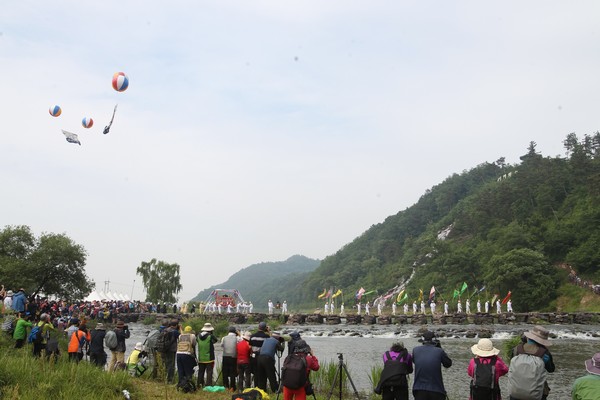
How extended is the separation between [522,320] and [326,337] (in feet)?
74.5

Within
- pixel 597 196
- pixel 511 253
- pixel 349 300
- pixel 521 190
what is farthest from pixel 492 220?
pixel 349 300

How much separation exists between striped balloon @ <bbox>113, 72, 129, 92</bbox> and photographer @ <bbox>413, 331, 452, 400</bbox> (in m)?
18.4

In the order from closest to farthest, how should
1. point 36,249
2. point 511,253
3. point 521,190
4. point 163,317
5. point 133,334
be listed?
point 133,334
point 36,249
point 163,317
point 511,253
point 521,190

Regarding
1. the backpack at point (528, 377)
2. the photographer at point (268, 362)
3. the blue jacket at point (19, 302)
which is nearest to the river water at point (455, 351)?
the photographer at point (268, 362)

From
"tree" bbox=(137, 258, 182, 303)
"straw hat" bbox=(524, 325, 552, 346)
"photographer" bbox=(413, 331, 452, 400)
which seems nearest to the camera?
"straw hat" bbox=(524, 325, 552, 346)

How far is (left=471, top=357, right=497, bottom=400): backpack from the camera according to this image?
27.0 ft

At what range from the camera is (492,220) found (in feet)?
315

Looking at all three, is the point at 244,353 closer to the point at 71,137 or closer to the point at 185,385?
the point at 185,385

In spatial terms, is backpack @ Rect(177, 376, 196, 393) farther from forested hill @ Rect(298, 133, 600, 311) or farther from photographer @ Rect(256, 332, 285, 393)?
forested hill @ Rect(298, 133, 600, 311)

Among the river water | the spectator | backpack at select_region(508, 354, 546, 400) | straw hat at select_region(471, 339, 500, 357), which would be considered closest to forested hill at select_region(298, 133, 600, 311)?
the river water

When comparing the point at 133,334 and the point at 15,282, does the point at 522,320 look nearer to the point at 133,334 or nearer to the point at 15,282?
the point at 133,334

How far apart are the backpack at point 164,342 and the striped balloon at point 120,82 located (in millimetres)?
12671

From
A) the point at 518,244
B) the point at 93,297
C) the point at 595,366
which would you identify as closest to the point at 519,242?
the point at 518,244

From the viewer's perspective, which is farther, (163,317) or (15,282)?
(163,317)
